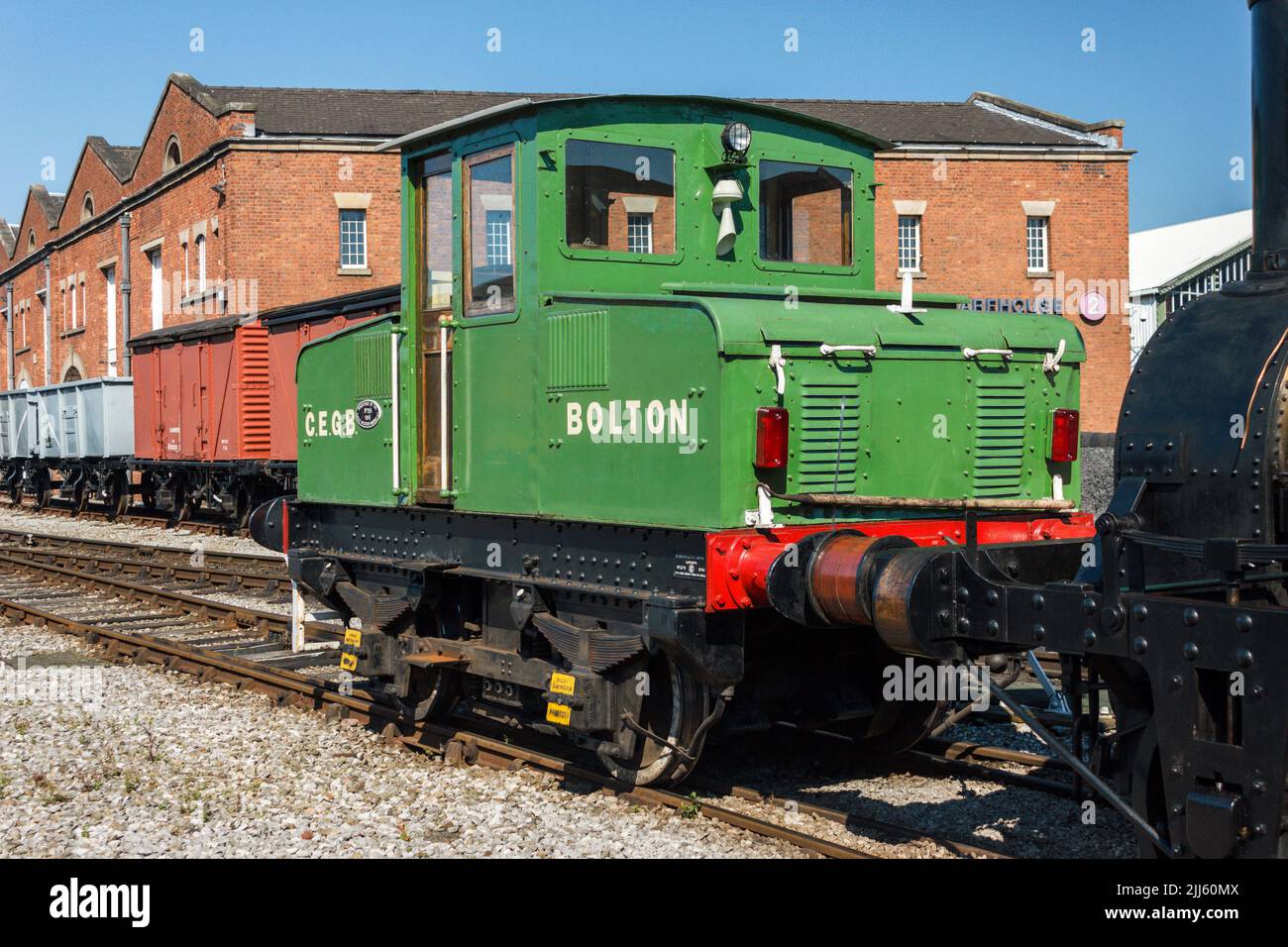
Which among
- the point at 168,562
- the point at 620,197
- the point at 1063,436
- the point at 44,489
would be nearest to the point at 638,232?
the point at 620,197

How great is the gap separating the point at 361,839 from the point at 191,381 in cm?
2051

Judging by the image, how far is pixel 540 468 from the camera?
23.1 ft

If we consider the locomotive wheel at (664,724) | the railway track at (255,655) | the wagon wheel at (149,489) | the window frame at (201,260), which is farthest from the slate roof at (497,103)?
the locomotive wheel at (664,724)

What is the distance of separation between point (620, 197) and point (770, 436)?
1.84m

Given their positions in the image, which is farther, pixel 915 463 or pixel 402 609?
pixel 402 609

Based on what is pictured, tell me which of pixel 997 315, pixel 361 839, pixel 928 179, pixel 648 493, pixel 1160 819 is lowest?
pixel 361 839

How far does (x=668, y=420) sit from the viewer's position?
6250mm

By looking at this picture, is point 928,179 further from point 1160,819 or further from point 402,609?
point 1160,819

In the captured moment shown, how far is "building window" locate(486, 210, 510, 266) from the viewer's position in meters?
7.25

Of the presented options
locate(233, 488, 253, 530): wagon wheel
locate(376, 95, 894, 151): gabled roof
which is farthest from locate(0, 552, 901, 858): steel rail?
locate(233, 488, 253, 530): wagon wheel

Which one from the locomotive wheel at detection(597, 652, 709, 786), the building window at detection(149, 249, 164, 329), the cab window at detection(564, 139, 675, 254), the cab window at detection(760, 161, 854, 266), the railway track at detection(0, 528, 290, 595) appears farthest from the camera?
the building window at detection(149, 249, 164, 329)

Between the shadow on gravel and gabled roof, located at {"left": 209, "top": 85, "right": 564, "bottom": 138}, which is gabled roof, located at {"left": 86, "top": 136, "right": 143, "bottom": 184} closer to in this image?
gabled roof, located at {"left": 209, "top": 85, "right": 564, "bottom": 138}
